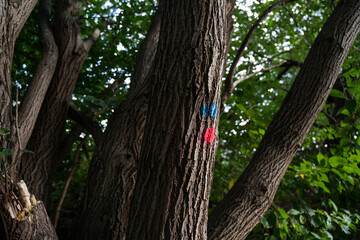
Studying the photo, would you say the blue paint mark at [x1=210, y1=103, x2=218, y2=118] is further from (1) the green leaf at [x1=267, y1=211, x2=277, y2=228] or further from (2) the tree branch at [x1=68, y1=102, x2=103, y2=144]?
(2) the tree branch at [x1=68, y1=102, x2=103, y2=144]

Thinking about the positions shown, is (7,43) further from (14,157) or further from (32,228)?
(32,228)

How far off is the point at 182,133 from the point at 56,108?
2488 millimetres

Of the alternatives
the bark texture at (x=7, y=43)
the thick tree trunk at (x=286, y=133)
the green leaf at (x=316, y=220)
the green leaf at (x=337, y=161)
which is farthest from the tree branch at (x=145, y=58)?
the green leaf at (x=316, y=220)

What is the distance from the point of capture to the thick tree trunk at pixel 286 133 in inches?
99.0

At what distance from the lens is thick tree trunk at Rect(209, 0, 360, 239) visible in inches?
99.0

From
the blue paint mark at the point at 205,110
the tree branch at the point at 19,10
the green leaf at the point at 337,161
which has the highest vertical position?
the tree branch at the point at 19,10

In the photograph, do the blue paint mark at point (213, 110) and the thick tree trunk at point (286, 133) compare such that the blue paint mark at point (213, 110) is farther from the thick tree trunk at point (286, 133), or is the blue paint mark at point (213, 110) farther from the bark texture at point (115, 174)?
the bark texture at point (115, 174)

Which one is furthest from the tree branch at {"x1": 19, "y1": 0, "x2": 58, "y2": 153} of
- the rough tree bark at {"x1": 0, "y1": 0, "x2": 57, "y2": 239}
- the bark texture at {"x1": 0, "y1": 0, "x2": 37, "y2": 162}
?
the bark texture at {"x1": 0, "y1": 0, "x2": 37, "y2": 162}

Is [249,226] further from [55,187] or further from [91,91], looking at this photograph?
[55,187]

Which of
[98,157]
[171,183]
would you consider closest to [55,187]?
[98,157]

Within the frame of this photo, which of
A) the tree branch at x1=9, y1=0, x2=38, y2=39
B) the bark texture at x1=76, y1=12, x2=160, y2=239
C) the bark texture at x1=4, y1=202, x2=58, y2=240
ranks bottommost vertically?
the bark texture at x1=4, y1=202, x2=58, y2=240

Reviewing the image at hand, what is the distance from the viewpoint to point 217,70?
5.94 feet

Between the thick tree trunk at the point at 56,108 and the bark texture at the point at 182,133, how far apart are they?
6.91ft

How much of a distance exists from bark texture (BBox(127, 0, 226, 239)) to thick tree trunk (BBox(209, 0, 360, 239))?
2.42 ft
